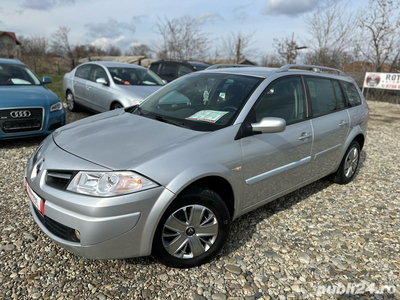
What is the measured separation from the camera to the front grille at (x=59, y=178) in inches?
85.4

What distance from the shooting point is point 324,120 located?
3.64 metres

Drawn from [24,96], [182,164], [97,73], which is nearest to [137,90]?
[97,73]

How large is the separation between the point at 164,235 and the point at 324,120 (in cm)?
250

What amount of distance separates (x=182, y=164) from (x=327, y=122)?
231 centimetres

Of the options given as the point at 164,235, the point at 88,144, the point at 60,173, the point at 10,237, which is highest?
the point at 88,144

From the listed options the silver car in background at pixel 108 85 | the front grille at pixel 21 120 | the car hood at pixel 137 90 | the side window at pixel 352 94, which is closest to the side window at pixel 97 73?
the silver car in background at pixel 108 85

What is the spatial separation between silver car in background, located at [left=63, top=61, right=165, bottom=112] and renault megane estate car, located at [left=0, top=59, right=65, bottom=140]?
4.37 feet

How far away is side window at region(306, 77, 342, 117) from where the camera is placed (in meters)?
3.58

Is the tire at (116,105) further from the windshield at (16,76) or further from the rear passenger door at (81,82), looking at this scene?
Result: the windshield at (16,76)

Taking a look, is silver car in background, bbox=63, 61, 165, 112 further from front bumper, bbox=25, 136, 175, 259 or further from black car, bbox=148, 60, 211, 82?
front bumper, bbox=25, 136, 175, 259

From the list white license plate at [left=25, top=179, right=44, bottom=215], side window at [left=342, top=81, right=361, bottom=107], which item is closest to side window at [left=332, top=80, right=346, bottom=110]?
side window at [left=342, top=81, right=361, bottom=107]

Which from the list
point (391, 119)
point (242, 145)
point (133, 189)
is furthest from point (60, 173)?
point (391, 119)

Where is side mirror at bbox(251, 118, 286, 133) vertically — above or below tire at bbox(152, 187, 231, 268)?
above

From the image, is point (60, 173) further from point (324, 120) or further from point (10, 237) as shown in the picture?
point (324, 120)
